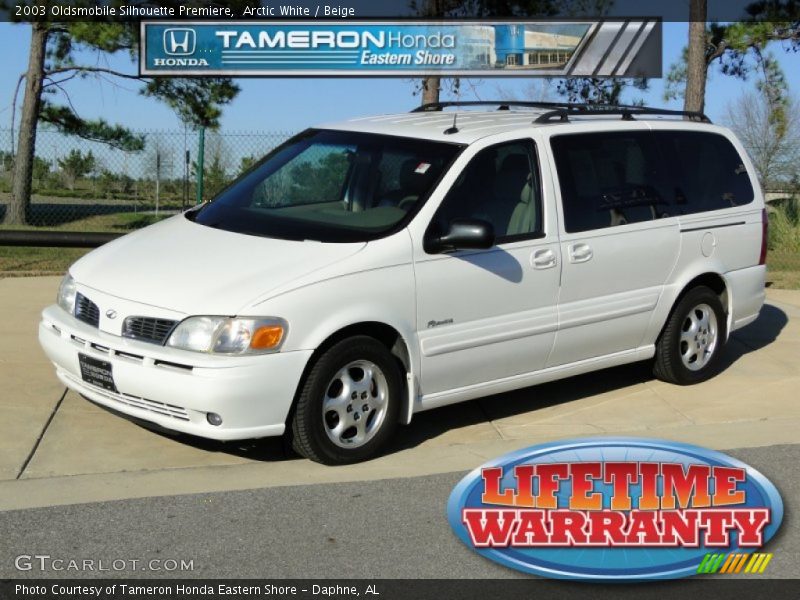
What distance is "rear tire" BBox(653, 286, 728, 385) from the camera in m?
8.12

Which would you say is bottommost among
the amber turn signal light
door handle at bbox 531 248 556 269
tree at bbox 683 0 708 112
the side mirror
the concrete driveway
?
the concrete driveway

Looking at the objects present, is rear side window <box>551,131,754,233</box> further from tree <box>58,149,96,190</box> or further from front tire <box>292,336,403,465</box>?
tree <box>58,149,96,190</box>

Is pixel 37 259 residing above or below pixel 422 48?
below

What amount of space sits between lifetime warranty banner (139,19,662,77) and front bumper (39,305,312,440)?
10969 millimetres

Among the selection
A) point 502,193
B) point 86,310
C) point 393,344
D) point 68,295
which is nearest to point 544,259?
point 502,193

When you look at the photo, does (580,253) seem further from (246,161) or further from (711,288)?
(246,161)

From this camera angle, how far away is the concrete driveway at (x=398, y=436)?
6.11 metres

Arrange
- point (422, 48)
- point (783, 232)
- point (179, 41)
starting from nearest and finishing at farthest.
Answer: point (783, 232), point (422, 48), point (179, 41)

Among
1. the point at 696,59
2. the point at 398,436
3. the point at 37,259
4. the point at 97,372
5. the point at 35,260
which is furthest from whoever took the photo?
the point at 696,59

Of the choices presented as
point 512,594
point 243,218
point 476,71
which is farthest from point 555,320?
point 476,71

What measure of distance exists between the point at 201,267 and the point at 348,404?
41.1 inches

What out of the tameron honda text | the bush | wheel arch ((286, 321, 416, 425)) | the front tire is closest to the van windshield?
wheel arch ((286, 321, 416, 425))

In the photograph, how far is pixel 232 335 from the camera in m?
5.88

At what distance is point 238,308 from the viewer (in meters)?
5.90
